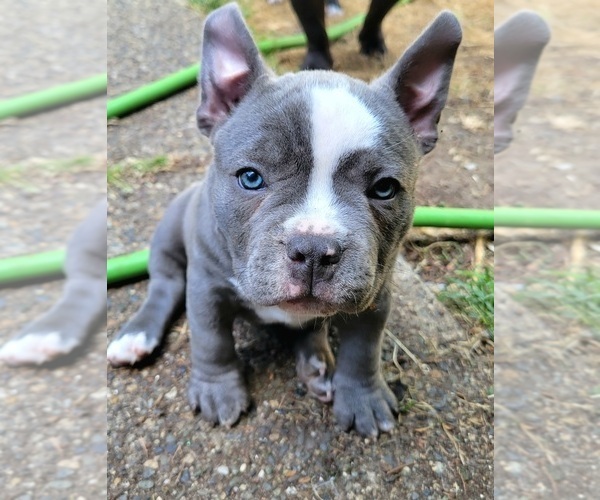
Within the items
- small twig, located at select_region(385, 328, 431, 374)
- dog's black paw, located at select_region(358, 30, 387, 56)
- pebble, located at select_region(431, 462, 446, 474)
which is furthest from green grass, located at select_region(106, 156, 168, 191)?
pebble, located at select_region(431, 462, 446, 474)

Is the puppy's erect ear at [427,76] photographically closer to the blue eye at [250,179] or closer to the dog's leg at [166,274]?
the blue eye at [250,179]

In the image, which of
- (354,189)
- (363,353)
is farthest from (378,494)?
(354,189)

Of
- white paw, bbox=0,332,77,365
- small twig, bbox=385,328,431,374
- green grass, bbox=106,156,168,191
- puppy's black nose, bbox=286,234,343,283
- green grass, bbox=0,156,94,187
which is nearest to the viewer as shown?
green grass, bbox=0,156,94,187

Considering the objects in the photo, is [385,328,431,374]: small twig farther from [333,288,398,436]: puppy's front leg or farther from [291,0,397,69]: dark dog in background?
[291,0,397,69]: dark dog in background

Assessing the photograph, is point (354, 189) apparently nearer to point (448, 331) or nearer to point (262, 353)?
point (262, 353)

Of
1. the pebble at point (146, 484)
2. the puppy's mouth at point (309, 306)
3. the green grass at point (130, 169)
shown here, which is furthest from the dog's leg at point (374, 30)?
the pebble at point (146, 484)

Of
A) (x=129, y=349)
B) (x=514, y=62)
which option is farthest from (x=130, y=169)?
(x=514, y=62)
